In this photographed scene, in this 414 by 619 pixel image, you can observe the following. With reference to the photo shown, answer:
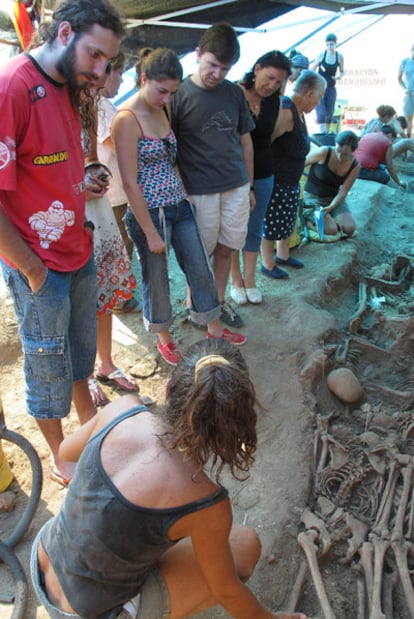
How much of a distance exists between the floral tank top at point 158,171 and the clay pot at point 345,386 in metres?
1.61

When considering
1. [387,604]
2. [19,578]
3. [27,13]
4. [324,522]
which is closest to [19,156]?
[19,578]

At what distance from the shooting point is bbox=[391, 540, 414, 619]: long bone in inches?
84.1

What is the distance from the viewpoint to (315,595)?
7.55 feet

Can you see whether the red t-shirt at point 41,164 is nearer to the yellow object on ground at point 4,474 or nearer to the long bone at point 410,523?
the yellow object on ground at point 4,474

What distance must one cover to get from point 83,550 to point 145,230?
6.10 feet

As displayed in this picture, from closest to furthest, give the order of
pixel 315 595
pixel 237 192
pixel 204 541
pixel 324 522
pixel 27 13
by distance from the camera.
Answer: pixel 204 541
pixel 315 595
pixel 324 522
pixel 237 192
pixel 27 13

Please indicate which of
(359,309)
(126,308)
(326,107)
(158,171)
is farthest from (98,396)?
(326,107)

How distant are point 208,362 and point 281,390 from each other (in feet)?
6.64

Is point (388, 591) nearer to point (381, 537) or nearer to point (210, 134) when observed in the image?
point (381, 537)

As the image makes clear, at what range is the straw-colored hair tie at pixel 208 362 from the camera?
140 cm

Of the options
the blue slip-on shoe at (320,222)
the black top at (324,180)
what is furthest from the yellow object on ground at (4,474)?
the black top at (324,180)

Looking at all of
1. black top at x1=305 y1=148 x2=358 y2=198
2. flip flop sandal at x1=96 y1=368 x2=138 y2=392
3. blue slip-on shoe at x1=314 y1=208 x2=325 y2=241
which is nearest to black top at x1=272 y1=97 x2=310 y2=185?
blue slip-on shoe at x1=314 y1=208 x2=325 y2=241

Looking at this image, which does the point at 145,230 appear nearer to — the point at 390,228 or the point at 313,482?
the point at 313,482

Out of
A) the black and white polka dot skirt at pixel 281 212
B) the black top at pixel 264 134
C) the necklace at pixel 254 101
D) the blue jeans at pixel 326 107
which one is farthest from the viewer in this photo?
the blue jeans at pixel 326 107
